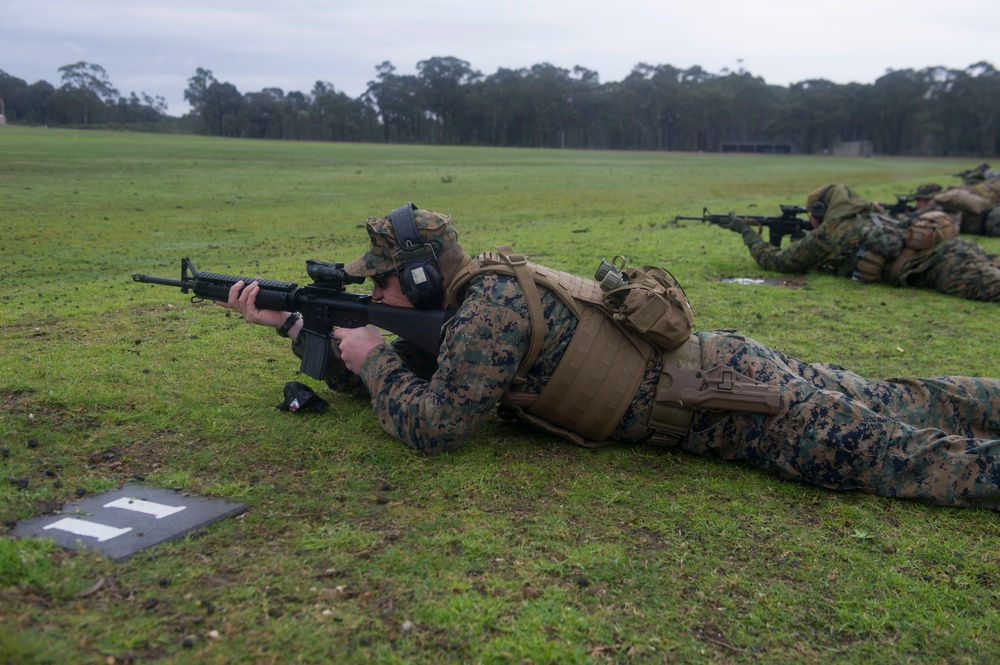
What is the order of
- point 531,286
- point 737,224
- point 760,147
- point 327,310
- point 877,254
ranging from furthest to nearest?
point 760,147, point 737,224, point 877,254, point 327,310, point 531,286

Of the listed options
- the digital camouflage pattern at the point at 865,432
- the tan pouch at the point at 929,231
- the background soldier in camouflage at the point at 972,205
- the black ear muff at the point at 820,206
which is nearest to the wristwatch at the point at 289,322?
the digital camouflage pattern at the point at 865,432

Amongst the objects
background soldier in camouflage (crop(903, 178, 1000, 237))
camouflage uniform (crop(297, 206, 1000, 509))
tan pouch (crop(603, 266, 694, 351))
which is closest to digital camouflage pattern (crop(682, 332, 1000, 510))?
camouflage uniform (crop(297, 206, 1000, 509))

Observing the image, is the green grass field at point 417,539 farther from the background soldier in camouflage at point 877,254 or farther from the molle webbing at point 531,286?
the background soldier in camouflage at point 877,254

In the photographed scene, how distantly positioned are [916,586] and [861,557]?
29 cm

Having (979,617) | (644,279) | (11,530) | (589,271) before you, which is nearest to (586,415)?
(644,279)

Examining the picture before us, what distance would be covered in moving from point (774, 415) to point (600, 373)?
105 centimetres

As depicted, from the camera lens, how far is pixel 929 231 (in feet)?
34.7

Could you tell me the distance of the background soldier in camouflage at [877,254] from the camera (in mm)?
10453

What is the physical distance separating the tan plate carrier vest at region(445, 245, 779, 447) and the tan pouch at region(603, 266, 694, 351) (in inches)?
3.9

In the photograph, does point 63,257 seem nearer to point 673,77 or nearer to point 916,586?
point 916,586

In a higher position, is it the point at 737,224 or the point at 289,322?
the point at 737,224

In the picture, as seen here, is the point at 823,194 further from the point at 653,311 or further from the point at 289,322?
the point at 289,322

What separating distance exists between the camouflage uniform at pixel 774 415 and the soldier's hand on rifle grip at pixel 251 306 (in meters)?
0.94

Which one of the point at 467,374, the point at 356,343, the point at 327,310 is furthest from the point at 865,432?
the point at 327,310
